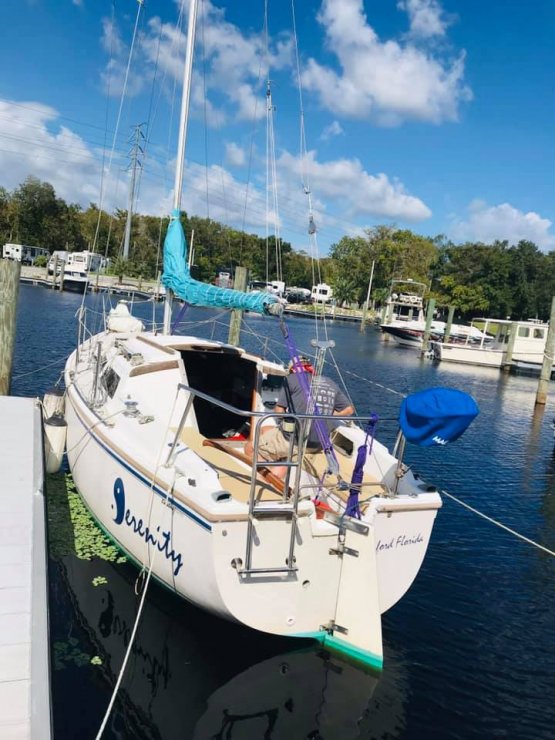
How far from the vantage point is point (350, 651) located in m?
5.77

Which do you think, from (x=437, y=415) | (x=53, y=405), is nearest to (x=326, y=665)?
(x=437, y=415)

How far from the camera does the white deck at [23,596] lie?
3.92 m

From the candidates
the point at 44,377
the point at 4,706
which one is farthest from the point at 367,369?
the point at 4,706

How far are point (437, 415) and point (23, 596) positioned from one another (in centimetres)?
415

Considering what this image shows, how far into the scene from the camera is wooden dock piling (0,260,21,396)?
11430mm

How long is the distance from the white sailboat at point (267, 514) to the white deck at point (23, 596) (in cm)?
91

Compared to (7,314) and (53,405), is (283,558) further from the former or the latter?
(7,314)

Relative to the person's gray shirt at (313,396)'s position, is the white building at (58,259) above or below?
above

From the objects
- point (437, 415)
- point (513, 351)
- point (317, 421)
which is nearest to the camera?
point (437, 415)

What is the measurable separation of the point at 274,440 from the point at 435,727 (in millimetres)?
3269

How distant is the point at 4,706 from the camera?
394 cm

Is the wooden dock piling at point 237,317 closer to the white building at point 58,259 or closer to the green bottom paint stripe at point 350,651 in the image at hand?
the green bottom paint stripe at point 350,651

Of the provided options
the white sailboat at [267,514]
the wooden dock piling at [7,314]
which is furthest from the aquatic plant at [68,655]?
the wooden dock piling at [7,314]

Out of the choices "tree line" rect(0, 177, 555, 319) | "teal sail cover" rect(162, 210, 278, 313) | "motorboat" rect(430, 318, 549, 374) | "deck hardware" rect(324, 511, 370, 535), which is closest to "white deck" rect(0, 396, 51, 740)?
"deck hardware" rect(324, 511, 370, 535)
